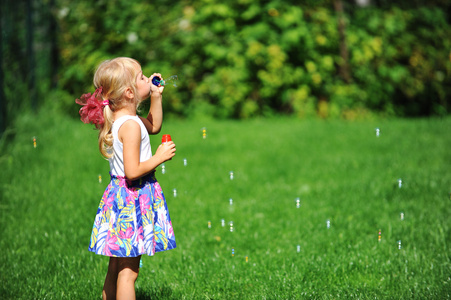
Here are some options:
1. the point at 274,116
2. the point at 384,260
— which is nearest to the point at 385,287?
the point at 384,260

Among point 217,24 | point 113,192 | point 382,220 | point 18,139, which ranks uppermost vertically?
point 217,24

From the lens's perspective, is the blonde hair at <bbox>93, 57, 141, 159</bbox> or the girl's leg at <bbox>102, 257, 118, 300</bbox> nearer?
the blonde hair at <bbox>93, 57, 141, 159</bbox>

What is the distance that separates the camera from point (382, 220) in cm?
415

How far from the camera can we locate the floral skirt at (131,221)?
2346mm

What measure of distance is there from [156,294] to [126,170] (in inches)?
41.3

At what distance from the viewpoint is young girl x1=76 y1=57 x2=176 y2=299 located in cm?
230

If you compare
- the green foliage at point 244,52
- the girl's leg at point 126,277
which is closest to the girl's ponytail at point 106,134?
the girl's leg at point 126,277

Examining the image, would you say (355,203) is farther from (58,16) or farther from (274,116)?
(58,16)

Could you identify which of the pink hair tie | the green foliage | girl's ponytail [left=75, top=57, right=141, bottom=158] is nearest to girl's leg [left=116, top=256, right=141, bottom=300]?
girl's ponytail [left=75, top=57, right=141, bottom=158]

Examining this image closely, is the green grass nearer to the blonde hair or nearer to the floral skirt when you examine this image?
the floral skirt

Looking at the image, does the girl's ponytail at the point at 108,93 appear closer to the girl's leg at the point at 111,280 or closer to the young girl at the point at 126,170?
the young girl at the point at 126,170

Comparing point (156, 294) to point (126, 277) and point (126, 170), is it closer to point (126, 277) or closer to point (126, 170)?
point (126, 277)

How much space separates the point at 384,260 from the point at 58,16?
6.99m

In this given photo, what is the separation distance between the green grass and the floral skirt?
2.39ft
